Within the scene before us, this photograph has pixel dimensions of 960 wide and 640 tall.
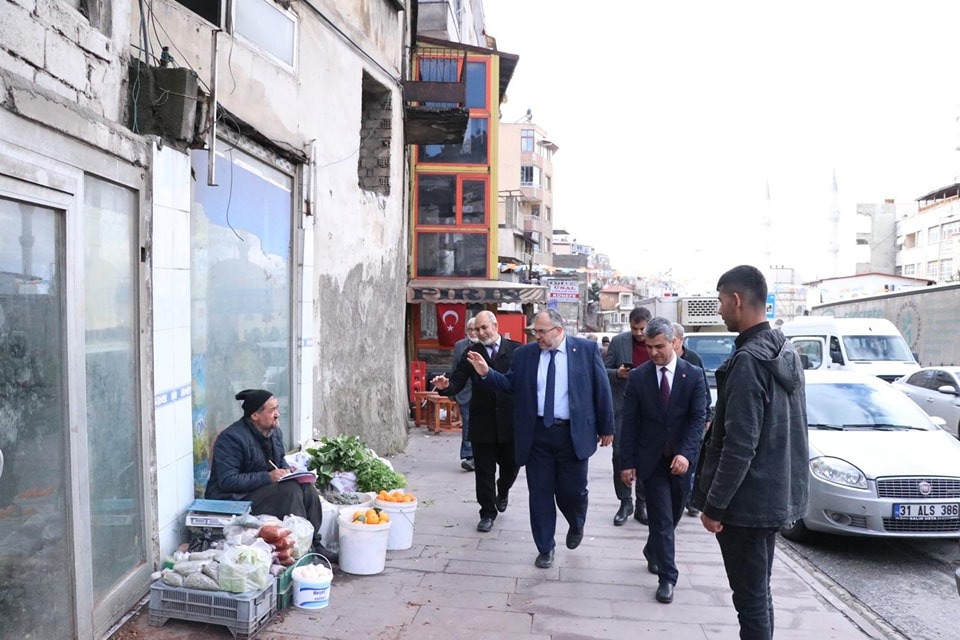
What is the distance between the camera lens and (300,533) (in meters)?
4.96

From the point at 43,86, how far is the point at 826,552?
705cm

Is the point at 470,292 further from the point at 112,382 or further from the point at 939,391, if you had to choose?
the point at 112,382

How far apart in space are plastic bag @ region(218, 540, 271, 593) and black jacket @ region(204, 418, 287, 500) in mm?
767

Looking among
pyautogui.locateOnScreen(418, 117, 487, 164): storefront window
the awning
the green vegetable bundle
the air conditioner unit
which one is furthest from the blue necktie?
the air conditioner unit

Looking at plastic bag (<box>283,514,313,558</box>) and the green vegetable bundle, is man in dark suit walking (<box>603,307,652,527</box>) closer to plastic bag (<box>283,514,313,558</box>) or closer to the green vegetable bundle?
the green vegetable bundle

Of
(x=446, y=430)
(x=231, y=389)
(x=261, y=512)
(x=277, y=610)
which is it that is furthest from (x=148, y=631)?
(x=446, y=430)

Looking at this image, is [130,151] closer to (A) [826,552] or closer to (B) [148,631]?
(B) [148,631]

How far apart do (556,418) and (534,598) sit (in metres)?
1.30

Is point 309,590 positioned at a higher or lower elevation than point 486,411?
lower

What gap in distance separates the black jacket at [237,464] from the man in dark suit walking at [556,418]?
173 centimetres

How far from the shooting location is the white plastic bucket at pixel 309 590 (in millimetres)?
4637

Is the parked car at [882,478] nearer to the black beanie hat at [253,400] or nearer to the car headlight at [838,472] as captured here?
the car headlight at [838,472]

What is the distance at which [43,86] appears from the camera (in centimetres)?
367

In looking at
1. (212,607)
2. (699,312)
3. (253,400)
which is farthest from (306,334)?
(699,312)
